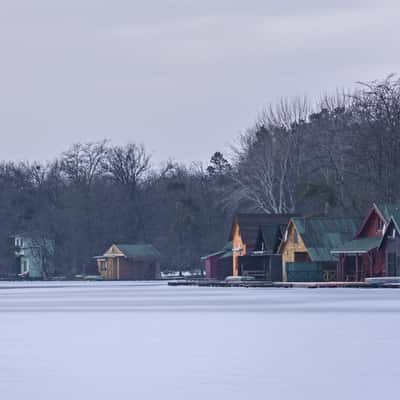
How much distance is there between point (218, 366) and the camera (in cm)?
2002

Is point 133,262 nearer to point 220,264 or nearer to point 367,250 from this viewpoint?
point 220,264

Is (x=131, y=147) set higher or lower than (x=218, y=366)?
higher

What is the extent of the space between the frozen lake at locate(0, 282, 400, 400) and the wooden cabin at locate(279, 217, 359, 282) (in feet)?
139

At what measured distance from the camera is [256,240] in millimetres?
87812

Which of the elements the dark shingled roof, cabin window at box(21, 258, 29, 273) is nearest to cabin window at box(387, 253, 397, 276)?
the dark shingled roof

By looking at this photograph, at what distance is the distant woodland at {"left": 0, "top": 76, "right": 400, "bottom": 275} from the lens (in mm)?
88875

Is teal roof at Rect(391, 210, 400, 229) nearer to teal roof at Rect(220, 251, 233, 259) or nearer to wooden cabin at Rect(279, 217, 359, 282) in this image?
wooden cabin at Rect(279, 217, 359, 282)

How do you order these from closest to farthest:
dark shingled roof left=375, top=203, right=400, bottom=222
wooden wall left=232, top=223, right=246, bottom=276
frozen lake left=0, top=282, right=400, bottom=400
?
frozen lake left=0, top=282, right=400, bottom=400
dark shingled roof left=375, top=203, right=400, bottom=222
wooden wall left=232, top=223, right=246, bottom=276

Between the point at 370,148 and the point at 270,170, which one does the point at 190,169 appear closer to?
the point at 270,170

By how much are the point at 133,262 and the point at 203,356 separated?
94.4m

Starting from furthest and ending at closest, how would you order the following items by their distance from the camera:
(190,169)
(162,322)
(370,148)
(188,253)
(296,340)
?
(190,169)
(188,253)
(370,148)
(162,322)
(296,340)

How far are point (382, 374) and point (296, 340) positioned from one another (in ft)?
20.9

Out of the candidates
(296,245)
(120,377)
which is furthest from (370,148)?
(120,377)

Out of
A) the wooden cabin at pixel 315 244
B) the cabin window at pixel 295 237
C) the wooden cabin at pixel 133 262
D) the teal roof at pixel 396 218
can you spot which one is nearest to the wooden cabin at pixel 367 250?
the teal roof at pixel 396 218
